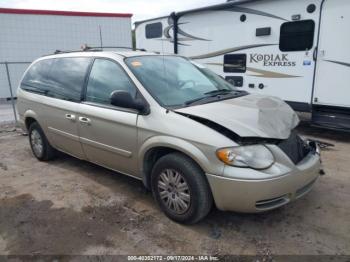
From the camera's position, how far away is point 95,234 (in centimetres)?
335

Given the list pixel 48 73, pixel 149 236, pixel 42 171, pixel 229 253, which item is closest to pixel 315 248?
pixel 229 253

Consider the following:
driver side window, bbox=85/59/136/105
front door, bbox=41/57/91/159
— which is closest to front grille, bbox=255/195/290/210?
driver side window, bbox=85/59/136/105

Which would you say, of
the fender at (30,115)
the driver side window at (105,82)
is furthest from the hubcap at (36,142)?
the driver side window at (105,82)

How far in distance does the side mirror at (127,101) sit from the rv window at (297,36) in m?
4.42

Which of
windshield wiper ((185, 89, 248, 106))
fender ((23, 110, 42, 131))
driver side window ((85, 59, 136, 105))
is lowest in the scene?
fender ((23, 110, 42, 131))

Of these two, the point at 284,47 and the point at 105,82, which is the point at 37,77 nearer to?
the point at 105,82

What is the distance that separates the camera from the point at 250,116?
3.27 metres

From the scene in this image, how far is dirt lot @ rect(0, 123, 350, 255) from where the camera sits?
3.09 meters

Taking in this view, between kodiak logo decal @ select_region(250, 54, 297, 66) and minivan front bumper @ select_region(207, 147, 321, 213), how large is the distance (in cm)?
421

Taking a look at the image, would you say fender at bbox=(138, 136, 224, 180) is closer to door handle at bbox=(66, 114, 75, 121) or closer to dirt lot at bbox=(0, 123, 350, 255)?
dirt lot at bbox=(0, 123, 350, 255)

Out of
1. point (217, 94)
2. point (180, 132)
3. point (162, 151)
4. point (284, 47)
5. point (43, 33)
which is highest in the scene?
point (43, 33)

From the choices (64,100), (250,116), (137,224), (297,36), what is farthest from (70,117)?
(297,36)

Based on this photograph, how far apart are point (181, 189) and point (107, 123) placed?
4.19ft

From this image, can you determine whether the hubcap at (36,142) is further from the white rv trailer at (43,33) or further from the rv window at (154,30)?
the white rv trailer at (43,33)
